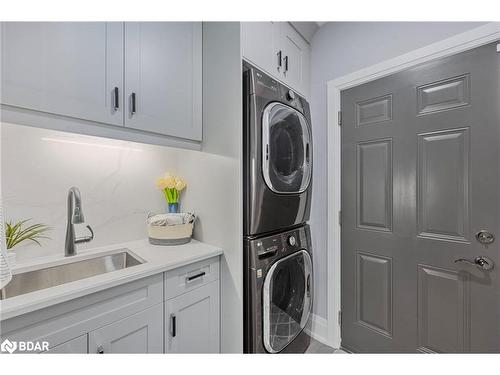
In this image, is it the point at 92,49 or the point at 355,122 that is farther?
the point at 355,122

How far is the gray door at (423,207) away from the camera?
→ 1.23 metres

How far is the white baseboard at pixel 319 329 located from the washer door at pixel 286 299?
338mm

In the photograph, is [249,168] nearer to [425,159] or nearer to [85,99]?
[85,99]

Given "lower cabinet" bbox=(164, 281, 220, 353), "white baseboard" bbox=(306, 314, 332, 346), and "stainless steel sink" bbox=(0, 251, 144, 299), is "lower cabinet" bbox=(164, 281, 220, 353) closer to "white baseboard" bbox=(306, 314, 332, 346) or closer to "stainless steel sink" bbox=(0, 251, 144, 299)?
"stainless steel sink" bbox=(0, 251, 144, 299)

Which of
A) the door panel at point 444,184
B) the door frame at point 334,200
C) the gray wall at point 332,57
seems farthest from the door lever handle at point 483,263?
the gray wall at point 332,57

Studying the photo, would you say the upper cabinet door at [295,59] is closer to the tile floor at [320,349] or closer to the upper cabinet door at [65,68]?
the upper cabinet door at [65,68]

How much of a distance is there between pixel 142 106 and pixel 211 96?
1.37ft

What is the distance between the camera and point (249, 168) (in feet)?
4.21

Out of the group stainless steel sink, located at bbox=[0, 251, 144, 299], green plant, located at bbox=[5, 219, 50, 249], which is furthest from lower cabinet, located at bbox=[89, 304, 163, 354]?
green plant, located at bbox=[5, 219, 50, 249]

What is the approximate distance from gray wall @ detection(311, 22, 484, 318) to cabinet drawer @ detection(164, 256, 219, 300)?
3.23ft

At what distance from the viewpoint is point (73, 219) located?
46.0 inches

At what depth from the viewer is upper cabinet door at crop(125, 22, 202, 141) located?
1.19 metres

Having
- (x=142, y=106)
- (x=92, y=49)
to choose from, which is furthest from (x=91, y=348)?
(x=92, y=49)

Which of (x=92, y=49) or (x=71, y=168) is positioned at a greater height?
(x=92, y=49)
